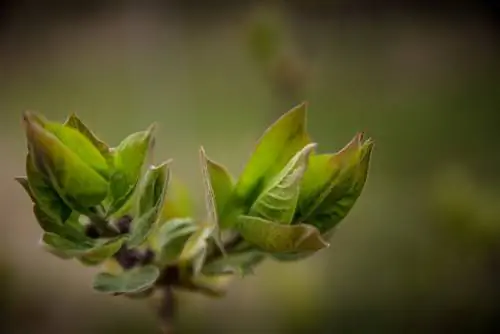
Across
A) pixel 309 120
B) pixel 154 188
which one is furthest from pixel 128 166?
pixel 309 120

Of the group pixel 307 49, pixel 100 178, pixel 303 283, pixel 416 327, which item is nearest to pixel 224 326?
pixel 303 283

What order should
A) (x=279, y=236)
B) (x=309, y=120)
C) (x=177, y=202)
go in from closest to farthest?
(x=279, y=236), (x=177, y=202), (x=309, y=120)

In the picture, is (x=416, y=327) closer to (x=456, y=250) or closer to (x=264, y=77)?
(x=456, y=250)

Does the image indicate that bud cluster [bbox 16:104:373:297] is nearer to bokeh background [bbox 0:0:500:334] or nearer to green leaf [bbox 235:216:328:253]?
green leaf [bbox 235:216:328:253]

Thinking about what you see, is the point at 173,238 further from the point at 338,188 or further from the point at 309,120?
the point at 309,120

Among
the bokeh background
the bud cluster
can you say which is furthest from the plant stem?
the bokeh background

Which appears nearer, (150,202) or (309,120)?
(150,202)

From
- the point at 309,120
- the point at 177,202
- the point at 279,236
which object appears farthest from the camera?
the point at 309,120
